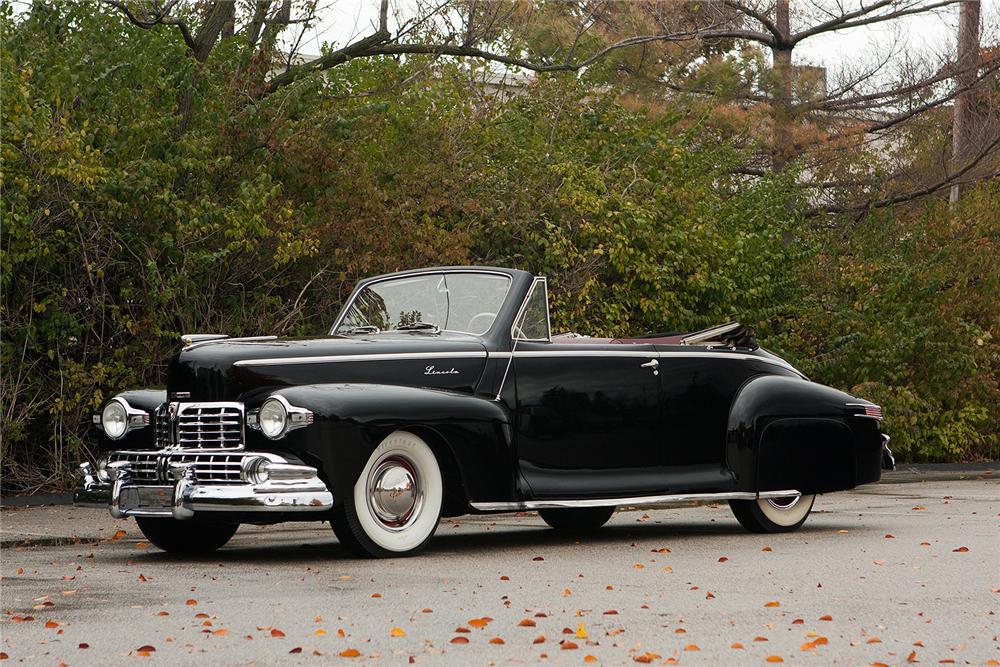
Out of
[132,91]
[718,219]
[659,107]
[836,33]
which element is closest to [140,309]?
[132,91]

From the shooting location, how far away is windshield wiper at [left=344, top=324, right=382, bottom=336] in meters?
11.1

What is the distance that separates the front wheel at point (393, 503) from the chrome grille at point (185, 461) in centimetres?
70

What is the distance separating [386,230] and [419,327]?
5148mm

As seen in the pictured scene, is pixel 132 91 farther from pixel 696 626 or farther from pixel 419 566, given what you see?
pixel 696 626

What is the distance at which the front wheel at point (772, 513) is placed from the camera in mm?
11548

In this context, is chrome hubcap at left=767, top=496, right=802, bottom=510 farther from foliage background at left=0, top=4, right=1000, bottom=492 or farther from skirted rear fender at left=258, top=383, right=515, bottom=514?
foliage background at left=0, top=4, right=1000, bottom=492

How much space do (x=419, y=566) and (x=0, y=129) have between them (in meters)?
6.36

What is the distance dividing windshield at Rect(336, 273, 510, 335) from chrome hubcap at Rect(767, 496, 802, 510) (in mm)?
2804

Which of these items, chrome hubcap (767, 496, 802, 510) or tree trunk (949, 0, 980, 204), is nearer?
chrome hubcap (767, 496, 802, 510)

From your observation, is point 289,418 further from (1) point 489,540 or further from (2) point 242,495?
(1) point 489,540

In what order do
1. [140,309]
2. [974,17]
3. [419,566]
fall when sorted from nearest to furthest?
[419,566] < [140,309] < [974,17]

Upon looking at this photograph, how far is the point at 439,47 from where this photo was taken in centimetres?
1822

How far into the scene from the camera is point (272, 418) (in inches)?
361

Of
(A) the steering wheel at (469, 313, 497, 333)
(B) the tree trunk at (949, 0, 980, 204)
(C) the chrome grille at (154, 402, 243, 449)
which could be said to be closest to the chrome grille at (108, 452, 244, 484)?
(C) the chrome grille at (154, 402, 243, 449)
